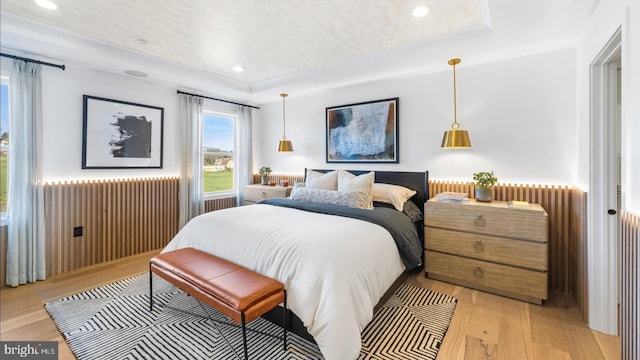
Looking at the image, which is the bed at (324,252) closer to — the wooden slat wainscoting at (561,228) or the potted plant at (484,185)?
the potted plant at (484,185)

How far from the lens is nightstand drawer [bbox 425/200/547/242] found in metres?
2.35

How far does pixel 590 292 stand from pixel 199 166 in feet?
15.1

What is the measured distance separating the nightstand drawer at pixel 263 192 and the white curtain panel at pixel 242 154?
250 millimetres

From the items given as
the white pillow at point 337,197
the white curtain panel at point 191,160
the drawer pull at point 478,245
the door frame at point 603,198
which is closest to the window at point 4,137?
the white curtain panel at point 191,160

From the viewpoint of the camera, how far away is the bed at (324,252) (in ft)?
5.39

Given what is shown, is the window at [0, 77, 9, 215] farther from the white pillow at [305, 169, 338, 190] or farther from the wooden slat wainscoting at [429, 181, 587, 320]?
the wooden slat wainscoting at [429, 181, 587, 320]

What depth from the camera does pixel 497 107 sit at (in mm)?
2949

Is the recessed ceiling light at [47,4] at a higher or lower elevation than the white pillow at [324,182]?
higher

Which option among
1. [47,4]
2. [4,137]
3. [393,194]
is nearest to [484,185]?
[393,194]

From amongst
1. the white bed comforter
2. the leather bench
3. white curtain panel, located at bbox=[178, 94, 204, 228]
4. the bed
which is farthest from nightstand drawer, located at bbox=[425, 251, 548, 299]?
white curtain panel, located at bbox=[178, 94, 204, 228]

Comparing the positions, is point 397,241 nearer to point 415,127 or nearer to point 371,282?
point 371,282

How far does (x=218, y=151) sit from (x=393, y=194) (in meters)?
3.11

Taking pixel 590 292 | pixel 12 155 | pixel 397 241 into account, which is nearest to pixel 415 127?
pixel 397 241

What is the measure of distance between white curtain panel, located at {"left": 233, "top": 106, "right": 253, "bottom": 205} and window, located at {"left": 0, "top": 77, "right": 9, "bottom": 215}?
2739 mm
